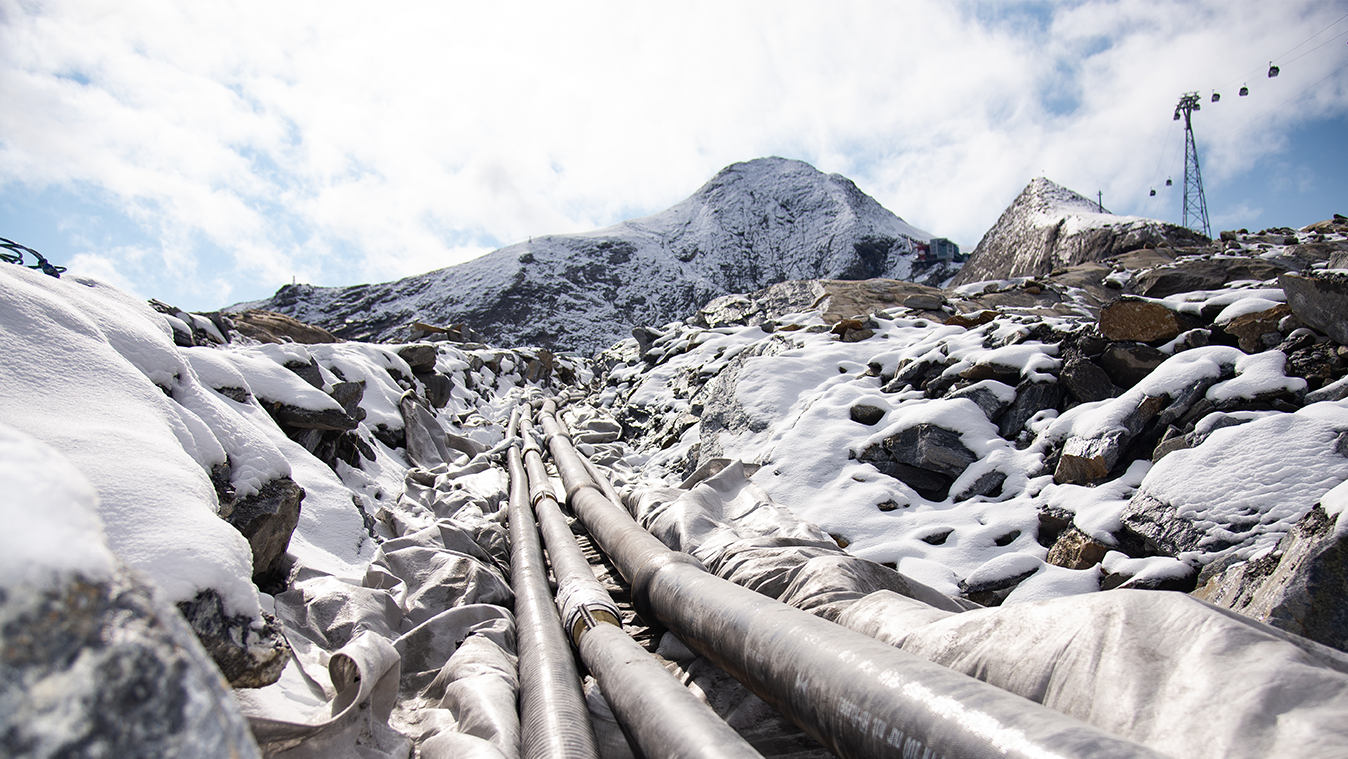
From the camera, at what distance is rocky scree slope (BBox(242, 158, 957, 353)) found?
56.6 m

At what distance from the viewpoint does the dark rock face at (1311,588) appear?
1842 mm

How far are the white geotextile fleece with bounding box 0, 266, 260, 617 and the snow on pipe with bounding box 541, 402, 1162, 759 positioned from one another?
1513mm

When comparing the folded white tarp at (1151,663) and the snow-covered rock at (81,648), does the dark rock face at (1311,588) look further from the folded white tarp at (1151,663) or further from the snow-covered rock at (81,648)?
the snow-covered rock at (81,648)

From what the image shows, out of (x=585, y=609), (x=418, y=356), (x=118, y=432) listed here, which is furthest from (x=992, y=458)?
(x=418, y=356)

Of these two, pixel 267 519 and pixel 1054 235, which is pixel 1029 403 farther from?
pixel 1054 235

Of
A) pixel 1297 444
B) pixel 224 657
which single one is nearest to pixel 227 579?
pixel 224 657

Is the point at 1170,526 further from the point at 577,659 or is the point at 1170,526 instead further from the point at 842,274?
the point at 842,274

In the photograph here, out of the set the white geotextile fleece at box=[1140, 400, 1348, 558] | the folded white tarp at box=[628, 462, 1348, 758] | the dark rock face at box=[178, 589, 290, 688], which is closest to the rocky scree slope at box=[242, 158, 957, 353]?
the white geotextile fleece at box=[1140, 400, 1348, 558]

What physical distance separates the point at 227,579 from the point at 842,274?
6945 cm

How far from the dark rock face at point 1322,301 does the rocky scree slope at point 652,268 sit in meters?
41.6

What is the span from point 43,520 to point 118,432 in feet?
5.16

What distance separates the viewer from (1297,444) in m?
2.91

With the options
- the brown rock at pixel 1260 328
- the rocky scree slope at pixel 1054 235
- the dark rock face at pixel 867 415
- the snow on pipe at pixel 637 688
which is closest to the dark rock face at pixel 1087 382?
the brown rock at pixel 1260 328

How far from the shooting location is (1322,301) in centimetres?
357
